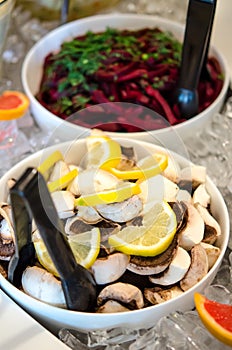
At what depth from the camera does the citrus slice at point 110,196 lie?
0.76 m

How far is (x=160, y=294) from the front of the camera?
75 cm

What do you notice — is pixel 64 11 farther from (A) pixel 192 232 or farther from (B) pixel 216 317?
(B) pixel 216 317

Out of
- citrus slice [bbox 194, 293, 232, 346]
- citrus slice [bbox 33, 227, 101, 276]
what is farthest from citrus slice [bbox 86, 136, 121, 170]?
citrus slice [bbox 194, 293, 232, 346]

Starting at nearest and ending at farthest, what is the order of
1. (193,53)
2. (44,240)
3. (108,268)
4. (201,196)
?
(44,240) < (108,268) < (201,196) < (193,53)

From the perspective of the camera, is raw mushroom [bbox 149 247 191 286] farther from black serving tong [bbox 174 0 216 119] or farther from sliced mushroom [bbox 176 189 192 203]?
black serving tong [bbox 174 0 216 119]

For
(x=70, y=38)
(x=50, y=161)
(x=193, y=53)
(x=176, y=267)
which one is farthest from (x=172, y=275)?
(x=70, y=38)

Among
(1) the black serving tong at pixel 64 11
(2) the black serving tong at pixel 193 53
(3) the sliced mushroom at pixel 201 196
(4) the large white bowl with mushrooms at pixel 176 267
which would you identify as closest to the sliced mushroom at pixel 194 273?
(4) the large white bowl with mushrooms at pixel 176 267

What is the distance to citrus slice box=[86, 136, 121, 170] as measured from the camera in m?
0.85

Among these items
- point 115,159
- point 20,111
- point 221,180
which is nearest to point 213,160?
point 221,180

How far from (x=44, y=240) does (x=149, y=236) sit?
0.16 meters

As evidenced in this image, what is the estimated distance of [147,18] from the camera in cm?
122

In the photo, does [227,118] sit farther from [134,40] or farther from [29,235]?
[29,235]

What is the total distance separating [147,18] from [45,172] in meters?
0.51

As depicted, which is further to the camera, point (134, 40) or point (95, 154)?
point (134, 40)
